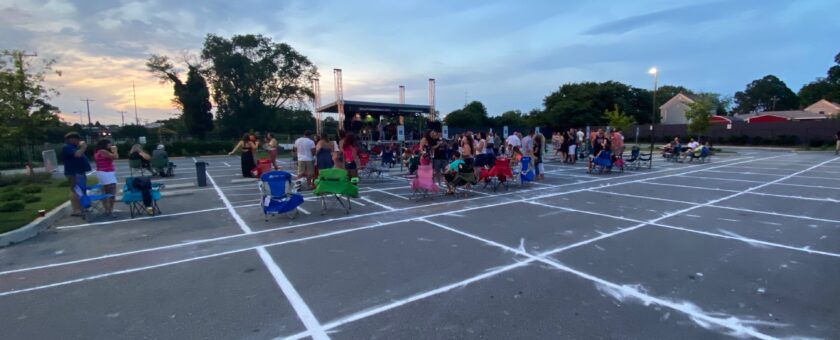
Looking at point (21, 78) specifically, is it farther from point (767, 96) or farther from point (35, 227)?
point (767, 96)

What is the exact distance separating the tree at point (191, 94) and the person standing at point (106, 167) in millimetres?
40566

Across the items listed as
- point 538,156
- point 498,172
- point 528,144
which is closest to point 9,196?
point 498,172

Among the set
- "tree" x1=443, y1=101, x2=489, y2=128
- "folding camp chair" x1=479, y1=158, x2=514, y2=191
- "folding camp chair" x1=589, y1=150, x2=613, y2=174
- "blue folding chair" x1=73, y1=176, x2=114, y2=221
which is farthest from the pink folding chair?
"tree" x1=443, y1=101, x2=489, y2=128

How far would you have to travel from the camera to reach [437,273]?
470 cm

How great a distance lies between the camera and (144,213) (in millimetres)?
8516

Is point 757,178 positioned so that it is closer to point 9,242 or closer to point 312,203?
point 312,203

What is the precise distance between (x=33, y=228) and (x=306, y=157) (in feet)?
19.5

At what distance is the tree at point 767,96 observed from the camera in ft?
324

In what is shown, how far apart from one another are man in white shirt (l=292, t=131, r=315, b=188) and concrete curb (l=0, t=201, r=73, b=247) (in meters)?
5.22

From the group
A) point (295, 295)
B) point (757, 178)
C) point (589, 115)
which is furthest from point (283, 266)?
point (589, 115)

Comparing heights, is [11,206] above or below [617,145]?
below

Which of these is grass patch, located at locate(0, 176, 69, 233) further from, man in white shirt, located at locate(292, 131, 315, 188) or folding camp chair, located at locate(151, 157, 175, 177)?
man in white shirt, located at locate(292, 131, 315, 188)

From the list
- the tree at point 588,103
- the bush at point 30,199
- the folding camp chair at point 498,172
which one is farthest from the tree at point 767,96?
the bush at point 30,199

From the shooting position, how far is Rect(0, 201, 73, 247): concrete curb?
630cm
